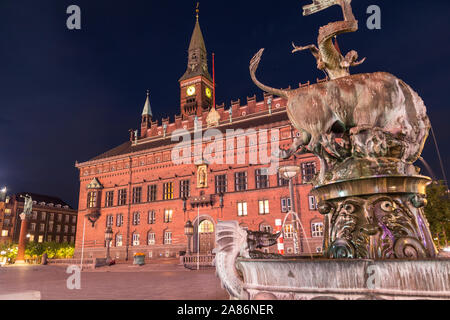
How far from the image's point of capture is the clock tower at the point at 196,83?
49.3 metres

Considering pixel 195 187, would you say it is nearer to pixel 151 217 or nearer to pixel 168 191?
pixel 168 191

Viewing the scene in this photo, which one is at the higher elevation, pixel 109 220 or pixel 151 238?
pixel 109 220

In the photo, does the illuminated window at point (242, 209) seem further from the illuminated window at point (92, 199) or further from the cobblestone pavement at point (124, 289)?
the illuminated window at point (92, 199)

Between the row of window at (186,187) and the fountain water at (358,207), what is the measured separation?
21169 mm

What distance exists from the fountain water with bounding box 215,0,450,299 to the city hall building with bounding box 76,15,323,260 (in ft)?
74.7

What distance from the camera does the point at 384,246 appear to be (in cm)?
540

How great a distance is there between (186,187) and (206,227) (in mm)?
5397

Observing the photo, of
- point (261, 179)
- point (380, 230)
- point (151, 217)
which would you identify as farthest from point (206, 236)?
point (380, 230)

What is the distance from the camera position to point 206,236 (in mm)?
34781

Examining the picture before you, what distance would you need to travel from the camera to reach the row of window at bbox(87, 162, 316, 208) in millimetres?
30827

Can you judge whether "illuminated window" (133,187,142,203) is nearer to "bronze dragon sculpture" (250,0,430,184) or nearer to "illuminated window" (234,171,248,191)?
"illuminated window" (234,171,248,191)
